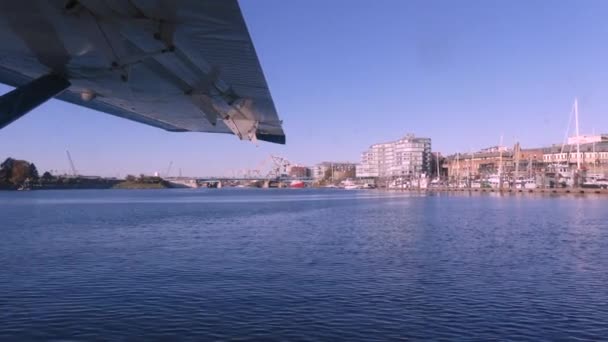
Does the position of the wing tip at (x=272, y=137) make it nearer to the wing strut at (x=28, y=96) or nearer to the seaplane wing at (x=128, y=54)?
the seaplane wing at (x=128, y=54)

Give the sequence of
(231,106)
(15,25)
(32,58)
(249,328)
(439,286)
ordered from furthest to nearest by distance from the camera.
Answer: (439,286)
(249,328)
(231,106)
(32,58)
(15,25)

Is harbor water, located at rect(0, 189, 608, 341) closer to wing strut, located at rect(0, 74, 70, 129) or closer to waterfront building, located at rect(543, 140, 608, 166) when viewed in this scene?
wing strut, located at rect(0, 74, 70, 129)

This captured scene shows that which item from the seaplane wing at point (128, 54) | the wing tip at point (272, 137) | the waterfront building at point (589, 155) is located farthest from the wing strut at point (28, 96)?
the waterfront building at point (589, 155)

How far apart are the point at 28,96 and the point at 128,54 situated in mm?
1659

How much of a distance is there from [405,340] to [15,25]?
10.5 meters

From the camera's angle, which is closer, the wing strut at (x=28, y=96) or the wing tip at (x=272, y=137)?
the wing strut at (x=28, y=96)

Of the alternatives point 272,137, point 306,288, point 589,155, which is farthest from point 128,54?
point 589,155

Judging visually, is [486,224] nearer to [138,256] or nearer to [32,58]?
[138,256]

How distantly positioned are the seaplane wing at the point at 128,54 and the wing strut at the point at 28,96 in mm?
14

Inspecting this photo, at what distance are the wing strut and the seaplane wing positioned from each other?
0.01 meters

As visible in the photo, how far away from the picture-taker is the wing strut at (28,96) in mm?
8344

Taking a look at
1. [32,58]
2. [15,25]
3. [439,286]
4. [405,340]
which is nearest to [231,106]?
[32,58]

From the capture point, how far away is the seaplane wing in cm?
757

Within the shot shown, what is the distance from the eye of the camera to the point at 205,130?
1820 cm
